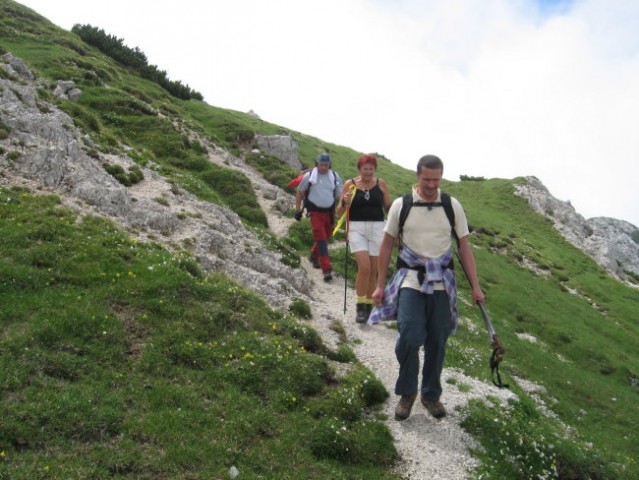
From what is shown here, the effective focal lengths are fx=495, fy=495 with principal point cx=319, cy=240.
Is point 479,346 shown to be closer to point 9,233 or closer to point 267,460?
point 267,460

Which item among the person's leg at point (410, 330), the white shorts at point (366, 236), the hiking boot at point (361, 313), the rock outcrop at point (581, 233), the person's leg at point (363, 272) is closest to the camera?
the person's leg at point (410, 330)

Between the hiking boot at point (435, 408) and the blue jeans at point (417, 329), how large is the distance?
68cm

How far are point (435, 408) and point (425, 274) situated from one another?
2.97 metres

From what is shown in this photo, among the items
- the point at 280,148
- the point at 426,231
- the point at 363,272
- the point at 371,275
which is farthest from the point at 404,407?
the point at 280,148

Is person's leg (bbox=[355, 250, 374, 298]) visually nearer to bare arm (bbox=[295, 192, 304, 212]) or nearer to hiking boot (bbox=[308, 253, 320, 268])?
bare arm (bbox=[295, 192, 304, 212])

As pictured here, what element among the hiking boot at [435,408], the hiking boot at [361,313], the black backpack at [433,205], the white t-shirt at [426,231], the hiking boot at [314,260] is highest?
the black backpack at [433,205]

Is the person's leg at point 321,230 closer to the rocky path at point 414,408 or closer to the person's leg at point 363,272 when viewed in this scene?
the rocky path at point 414,408

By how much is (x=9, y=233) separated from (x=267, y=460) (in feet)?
29.9

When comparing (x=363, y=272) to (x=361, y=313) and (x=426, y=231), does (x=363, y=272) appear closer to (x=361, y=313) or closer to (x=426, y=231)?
(x=361, y=313)

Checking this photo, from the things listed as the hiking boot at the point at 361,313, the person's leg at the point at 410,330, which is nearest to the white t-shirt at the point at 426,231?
the person's leg at the point at 410,330

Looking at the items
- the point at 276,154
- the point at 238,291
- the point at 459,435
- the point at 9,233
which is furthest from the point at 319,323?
the point at 276,154

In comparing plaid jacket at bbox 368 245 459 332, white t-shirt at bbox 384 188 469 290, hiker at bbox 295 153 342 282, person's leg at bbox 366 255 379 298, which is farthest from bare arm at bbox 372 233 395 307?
hiker at bbox 295 153 342 282

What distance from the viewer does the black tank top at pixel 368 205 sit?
14.9m

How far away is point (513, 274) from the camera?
3469cm
